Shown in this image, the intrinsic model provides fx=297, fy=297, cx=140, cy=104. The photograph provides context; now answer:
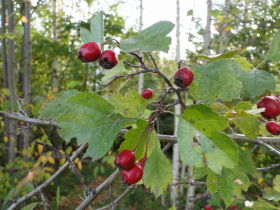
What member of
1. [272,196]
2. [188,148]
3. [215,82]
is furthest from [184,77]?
[272,196]

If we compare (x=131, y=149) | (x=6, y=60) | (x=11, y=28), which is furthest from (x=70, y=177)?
(x=131, y=149)

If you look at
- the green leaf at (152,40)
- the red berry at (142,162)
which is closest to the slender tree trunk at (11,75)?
the red berry at (142,162)

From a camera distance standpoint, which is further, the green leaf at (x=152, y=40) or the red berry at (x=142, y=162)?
the red berry at (x=142, y=162)

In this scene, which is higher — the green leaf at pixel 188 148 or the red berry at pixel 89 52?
the red berry at pixel 89 52

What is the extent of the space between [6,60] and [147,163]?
334cm

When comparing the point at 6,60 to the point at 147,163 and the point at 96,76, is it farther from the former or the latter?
the point at 147,163

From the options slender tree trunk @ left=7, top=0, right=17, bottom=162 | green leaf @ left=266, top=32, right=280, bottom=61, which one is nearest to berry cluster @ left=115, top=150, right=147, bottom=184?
green leaf @ left=266, top=32, right=280, bottom=61

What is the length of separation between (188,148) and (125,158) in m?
0.21

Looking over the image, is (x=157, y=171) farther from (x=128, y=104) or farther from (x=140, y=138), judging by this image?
(x=128, y=104)

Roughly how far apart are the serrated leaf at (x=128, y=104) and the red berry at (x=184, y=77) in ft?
0.35

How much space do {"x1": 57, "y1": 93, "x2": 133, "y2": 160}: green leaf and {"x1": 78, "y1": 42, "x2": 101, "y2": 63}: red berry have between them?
0.49 feet

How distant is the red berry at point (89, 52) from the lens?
0.79 metres

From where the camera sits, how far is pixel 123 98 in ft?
2.50

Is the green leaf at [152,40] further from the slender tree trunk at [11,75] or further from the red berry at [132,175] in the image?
the slender tree trunk at [11,75]
